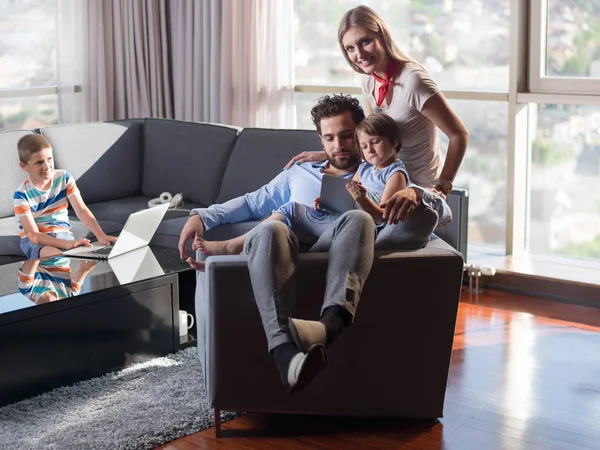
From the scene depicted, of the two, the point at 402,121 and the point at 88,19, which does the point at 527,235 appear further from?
the point at 88,19

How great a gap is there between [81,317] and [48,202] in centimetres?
102

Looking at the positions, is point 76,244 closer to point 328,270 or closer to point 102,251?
point 102,251

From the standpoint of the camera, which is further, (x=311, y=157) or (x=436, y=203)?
(x=311, y=157)

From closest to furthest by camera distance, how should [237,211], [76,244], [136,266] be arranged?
[237,211], [136,266], [76,244]

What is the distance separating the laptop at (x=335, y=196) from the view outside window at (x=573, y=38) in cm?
210

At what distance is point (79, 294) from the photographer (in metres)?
3.15

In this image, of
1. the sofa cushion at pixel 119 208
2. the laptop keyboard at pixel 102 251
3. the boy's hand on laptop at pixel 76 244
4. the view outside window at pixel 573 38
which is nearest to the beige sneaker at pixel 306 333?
the laptop keyboard at pixel 102 251

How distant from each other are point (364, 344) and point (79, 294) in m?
1.03

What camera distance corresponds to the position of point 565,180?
4.71m

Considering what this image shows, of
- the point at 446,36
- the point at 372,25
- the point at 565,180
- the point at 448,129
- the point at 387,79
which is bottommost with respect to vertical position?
the point at 565,180

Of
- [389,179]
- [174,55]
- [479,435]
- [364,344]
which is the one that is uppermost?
[174,55]

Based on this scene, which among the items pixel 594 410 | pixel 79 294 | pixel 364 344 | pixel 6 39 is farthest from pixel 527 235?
pixel 6 39

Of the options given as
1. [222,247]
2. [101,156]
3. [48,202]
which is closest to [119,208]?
[101,156]

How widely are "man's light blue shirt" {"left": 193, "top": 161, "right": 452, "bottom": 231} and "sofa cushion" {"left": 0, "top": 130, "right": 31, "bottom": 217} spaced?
1630 millimetres
